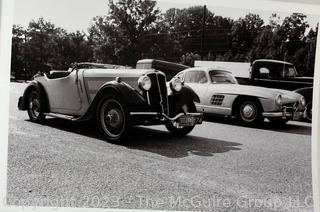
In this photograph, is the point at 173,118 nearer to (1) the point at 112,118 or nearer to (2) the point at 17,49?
(1) the point at 112,118

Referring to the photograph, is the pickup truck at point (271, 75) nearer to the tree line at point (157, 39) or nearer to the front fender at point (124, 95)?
the tree line at point (157, 39)

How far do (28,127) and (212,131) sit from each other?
125 centimetres

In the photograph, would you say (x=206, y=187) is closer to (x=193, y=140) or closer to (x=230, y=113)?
(x=193, y=140)

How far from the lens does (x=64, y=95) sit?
114 inches

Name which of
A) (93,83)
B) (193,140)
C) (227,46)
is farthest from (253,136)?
(93,83)

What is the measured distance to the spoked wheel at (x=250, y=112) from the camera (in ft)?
9.74

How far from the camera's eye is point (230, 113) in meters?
2.95

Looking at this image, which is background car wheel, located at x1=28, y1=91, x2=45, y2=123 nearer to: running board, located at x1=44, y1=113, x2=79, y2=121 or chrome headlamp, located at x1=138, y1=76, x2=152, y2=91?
running board, located at x1=44, y1=113, x2=79, y2=121

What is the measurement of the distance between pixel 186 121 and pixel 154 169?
15.7 inches

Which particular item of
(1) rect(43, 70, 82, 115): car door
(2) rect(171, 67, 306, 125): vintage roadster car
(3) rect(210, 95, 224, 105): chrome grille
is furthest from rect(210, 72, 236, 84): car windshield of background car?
(1) rect(43, 70, 82, 115): car door

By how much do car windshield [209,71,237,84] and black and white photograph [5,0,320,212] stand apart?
10 mm

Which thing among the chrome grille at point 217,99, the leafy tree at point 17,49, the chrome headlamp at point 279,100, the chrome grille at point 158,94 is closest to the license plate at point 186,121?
the chrome grille at point 158,94

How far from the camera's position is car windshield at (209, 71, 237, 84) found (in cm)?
288

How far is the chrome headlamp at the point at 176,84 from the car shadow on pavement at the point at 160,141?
1.05 ft
